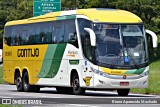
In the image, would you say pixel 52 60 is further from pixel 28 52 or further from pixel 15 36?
pixel 15 36

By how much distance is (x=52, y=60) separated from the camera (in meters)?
29.4

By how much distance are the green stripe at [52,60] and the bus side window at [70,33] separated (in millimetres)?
516

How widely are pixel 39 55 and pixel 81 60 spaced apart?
4.54 m

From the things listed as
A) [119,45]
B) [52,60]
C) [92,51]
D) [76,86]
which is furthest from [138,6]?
[92,51]

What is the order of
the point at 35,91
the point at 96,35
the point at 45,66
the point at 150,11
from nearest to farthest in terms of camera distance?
the point at 96,35 < the point at 45,66 < the point at 35,91 < the point at 150,11

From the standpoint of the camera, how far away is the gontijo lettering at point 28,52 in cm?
3091

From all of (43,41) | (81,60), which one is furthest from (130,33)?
(43,41)

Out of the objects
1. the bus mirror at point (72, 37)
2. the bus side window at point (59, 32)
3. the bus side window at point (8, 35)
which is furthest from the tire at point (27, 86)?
the bus mirror at point (72, 37)

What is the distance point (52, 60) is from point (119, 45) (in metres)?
4.67

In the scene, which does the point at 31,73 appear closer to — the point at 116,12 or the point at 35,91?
the point at 35,91

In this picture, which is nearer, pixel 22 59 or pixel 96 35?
pixel 96 35

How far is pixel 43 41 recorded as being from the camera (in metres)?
30.2

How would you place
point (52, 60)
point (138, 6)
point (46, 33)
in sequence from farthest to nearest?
1. point (138, 6)
2. point (46, 33)
3. point (52, 60)

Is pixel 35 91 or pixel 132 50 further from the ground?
pixel 132 50
